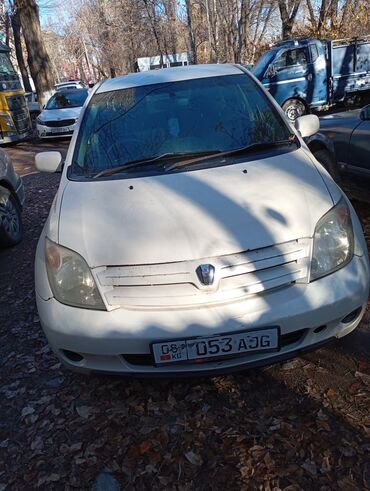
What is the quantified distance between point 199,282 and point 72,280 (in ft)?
2.16

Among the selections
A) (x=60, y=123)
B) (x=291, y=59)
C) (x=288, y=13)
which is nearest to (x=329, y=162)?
(x=291, y=59)

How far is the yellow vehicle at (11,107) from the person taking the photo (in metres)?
13.4

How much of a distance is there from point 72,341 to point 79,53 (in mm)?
52059

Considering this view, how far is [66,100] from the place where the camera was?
14.1 m

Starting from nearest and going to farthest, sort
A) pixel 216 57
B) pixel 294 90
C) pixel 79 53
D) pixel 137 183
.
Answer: pixel 137 183
pixel 294 90
pixel 216 57
pixel 79 53

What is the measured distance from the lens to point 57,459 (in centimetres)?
219

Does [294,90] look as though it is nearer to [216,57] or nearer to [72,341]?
[72,341]

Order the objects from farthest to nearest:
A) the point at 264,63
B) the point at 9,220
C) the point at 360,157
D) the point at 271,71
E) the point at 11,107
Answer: the point at 11,107 → the point at 264,63 → the point at 271,71 → the point at 9,220 → the point at 360,157

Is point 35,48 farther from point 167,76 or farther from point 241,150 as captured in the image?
point 241,150

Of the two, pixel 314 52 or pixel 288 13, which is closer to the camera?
pixel 314 52

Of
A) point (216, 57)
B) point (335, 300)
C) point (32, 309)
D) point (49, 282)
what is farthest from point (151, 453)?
point (216, 57)

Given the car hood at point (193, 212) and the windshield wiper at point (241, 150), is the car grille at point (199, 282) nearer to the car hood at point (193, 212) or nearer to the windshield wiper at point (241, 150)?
the car hood at point (193, 212)

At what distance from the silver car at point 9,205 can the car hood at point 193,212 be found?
99.5 inches

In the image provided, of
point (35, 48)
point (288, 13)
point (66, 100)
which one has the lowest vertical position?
point (66, 100)
